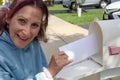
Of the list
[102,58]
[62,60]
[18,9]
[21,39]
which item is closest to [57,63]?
[62,60]

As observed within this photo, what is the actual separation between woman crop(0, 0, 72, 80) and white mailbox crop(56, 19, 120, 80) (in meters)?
0.55

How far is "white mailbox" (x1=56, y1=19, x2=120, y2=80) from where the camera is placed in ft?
8.14

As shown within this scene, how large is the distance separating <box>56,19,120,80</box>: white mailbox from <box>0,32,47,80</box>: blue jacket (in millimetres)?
448

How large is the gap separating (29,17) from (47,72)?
1.03 feet

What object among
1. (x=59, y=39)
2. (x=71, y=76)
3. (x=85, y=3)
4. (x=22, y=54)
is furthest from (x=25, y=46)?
(x=85, y=3)

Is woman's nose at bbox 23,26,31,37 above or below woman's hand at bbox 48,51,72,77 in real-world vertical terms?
above

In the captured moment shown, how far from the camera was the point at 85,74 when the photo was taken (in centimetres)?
248

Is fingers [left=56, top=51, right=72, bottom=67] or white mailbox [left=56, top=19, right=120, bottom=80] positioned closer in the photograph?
fingers [left=56, top=51, right=72, bottom=67]

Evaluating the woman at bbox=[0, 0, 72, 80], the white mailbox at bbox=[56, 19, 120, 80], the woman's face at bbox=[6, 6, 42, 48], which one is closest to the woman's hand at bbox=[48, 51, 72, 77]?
the woman at bbox=[0, 0, 72, 80]

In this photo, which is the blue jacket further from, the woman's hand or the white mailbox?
the white mailbox

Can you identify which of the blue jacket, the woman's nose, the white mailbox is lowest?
the white mailbox

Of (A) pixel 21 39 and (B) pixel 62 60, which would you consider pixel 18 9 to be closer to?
(A) pixel 21 39

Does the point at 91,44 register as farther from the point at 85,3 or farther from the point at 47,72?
the point at 85,3

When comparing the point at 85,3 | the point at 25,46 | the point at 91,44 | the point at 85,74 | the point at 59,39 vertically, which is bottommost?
the point at 85,3
